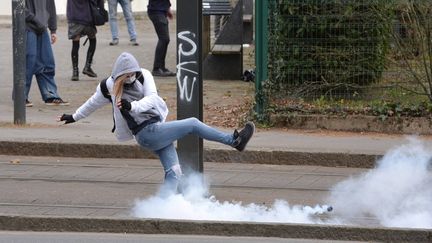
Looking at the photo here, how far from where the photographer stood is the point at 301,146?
36.0ft

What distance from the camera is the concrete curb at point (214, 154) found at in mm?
10609

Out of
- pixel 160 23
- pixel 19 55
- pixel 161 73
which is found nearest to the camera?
pixel 19 55

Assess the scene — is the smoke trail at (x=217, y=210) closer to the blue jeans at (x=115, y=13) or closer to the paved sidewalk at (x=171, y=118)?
the paved sidewalk at (x=171, y=118)

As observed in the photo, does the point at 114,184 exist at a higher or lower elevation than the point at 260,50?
lower

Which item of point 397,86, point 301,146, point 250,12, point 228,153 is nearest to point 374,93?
point 397,86

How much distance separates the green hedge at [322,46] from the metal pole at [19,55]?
3.16m

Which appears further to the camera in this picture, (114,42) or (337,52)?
(114,42)

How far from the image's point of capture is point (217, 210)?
25.9 feet

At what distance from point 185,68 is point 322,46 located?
4398 mm

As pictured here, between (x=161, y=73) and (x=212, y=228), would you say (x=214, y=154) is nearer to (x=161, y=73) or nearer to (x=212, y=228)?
(x=212, y=228)

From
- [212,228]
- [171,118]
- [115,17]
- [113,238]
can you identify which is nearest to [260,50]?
[171,118]

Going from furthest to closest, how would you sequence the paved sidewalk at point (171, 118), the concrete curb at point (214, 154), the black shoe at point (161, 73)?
the black shoe at point (161, 73) < the paved sidewalk at point (171, 118) < the concrete curb at point (214, 154)

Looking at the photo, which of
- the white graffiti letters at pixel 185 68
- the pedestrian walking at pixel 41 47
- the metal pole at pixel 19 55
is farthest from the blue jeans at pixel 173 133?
the pedestrian walking at pixel 41 47

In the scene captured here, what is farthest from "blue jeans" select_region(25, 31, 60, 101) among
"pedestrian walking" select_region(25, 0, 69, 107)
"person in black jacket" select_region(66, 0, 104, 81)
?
"person in black jacket" select_region(66, 0, 104, 81)
